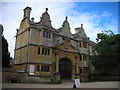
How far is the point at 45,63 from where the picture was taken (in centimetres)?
2783

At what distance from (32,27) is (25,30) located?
7.18 feet

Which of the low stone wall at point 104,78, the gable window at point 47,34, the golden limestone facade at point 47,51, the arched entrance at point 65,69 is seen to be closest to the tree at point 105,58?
the low stone wall at point 104,78

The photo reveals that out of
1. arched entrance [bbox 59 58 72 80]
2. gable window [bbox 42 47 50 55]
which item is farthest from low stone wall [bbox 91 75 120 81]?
gable window [bbox 42 47 50 55]

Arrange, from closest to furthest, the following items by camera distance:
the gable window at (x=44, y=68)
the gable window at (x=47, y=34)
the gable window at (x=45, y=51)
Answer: the gable window at (x=44, y=68)
the gable window at (x=45, y=51)
the gable window at (x=47, y=34)

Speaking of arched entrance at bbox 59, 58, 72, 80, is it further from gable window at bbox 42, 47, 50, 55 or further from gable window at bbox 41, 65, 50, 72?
gable window at bbox 42, 47, 50, 55

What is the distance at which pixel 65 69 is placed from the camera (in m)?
32.2

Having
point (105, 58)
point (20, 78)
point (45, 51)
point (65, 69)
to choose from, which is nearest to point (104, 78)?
point (105, 58)

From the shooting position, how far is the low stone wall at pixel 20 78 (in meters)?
22.9

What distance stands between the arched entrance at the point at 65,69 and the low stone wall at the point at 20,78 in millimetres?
5027

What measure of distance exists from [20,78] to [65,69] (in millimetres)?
10802

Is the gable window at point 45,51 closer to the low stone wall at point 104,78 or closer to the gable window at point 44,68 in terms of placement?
the gable window at point 44,68

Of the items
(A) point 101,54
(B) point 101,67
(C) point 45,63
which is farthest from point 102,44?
(C) point 45,63

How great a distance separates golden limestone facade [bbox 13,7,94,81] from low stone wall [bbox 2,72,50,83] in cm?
69

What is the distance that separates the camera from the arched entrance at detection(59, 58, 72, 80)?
103 feet
